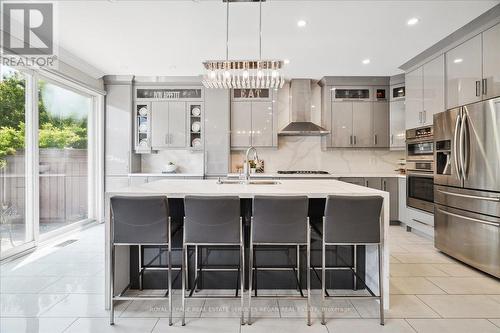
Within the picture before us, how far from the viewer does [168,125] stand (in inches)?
213

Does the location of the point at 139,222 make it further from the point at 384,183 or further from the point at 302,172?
the point at 384,183

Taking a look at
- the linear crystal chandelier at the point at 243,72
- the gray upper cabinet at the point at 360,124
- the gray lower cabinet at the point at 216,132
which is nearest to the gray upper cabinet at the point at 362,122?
the gray upper cabinet at the point at 360,124

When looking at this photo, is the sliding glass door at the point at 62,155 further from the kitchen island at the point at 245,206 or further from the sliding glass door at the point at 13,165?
the kitchen island at the point at 245,206

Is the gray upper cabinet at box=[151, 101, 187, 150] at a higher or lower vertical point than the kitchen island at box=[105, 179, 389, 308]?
→ higher

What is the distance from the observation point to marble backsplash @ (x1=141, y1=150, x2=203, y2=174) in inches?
227

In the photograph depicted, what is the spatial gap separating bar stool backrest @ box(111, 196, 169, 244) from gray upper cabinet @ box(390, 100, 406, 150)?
15.1ft

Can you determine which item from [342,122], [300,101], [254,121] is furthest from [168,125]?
[342,122]

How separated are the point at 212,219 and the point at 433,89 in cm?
376

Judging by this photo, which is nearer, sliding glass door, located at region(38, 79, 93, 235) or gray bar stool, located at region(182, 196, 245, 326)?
gray bar stool, located at region(182, 196, 245, 326)

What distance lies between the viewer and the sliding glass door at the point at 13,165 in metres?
3.39

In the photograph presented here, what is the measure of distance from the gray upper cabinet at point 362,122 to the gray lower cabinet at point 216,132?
7.80ft

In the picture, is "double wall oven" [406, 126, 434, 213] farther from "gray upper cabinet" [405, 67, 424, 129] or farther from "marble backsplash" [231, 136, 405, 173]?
"marble backsplash" [231, 136, 405, 173]

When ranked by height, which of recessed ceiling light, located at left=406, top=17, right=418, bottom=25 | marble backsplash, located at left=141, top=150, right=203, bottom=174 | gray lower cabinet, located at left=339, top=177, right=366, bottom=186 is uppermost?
recessed ceiling light, located at left=406, top=17, right=418, bottom=25

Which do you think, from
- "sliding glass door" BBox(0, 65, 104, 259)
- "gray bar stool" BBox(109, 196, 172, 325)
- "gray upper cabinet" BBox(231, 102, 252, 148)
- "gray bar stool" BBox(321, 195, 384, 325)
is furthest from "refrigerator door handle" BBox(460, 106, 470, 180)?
"sliding glass door" BBox(0, 65, 104, 259)
